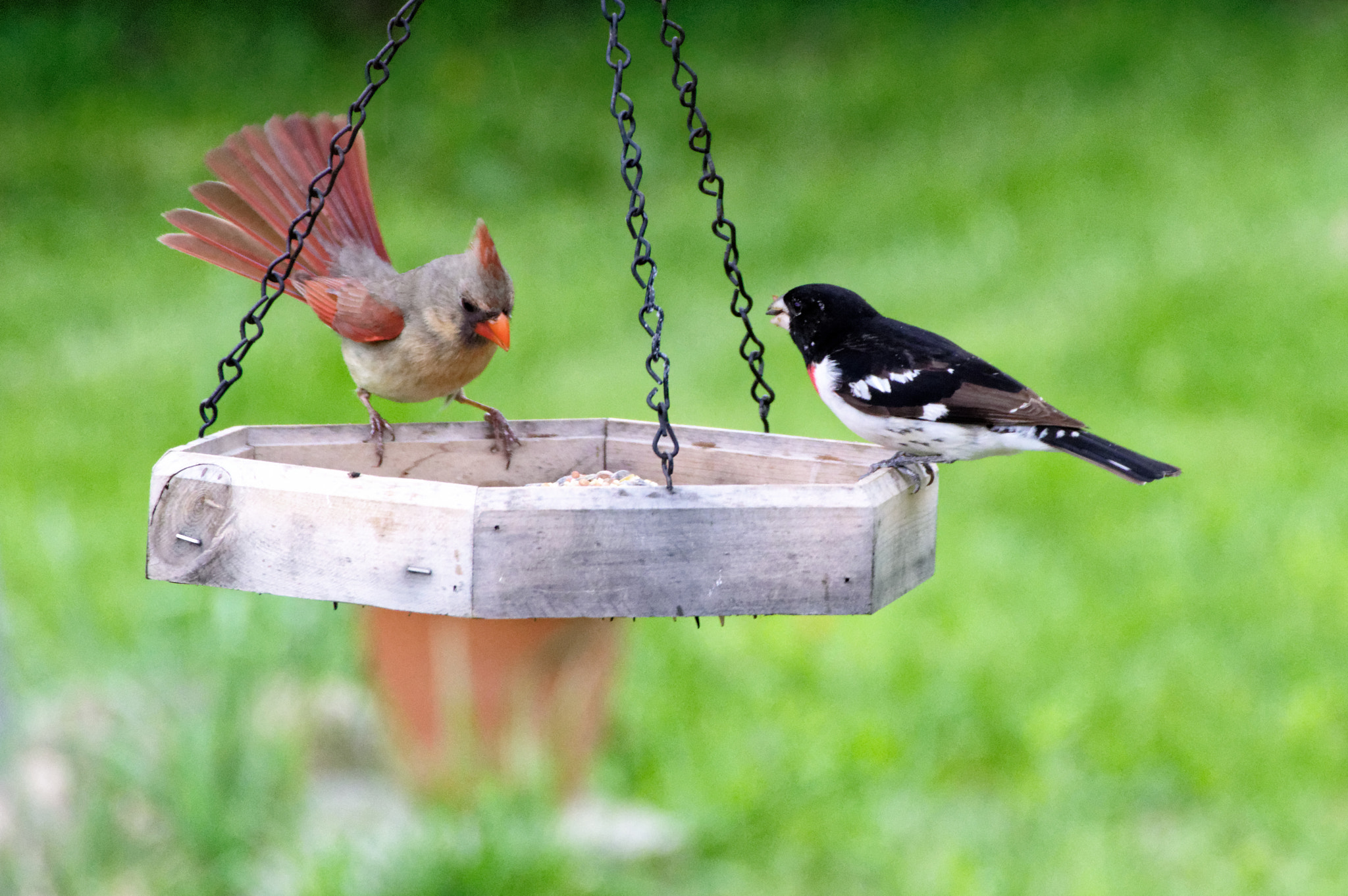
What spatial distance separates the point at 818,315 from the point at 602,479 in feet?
2.01

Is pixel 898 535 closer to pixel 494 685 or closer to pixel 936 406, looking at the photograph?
pixel 936 406

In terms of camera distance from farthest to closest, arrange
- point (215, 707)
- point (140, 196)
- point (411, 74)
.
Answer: point (411, 74)
point (140, 196)
point (215, 707)

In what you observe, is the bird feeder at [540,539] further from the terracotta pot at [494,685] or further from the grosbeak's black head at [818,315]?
the terracotta pot at [494,685]

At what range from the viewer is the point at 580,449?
329 cm

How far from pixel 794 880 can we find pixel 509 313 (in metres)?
2.21

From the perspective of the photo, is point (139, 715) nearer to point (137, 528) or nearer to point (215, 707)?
point (215, 707)

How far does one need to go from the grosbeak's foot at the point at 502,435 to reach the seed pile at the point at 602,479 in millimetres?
101

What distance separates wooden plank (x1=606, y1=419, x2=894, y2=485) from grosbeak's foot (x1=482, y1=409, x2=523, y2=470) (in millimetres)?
274

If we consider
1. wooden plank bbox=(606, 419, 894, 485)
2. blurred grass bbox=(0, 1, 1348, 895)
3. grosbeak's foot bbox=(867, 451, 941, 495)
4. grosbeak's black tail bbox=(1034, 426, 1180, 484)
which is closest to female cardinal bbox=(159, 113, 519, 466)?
wooden plank bbox=(606, 419, 894, 485)

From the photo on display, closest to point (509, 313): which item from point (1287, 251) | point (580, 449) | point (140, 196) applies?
point (580, 449)

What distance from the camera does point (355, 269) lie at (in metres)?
3.17

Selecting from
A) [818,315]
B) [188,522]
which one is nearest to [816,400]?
[818,315]

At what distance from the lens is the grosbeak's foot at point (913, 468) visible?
2.67 meters

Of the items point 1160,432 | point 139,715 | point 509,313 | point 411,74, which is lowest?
point 139,715
